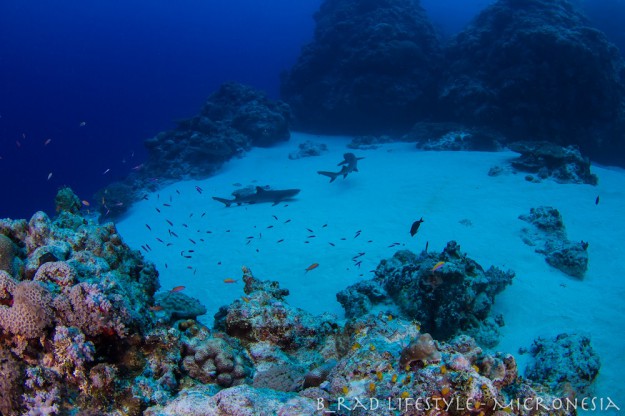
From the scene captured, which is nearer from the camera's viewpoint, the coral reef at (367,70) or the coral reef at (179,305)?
the coral reef at (179,305)

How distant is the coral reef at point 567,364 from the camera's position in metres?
5.19

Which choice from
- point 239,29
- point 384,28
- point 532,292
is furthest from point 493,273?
point 239,29

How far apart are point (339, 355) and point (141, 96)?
361ft

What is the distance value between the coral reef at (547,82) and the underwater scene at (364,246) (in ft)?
0.29

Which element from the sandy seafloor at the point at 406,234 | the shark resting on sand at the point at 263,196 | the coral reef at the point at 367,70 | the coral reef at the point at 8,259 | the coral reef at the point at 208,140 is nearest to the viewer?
the coral reef at the point at 8,259

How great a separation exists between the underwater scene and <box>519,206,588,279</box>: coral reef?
5 cm

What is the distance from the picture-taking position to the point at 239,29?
13125 cm

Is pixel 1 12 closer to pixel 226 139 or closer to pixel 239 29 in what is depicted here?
pixel 239 29

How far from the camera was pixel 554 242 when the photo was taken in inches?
358

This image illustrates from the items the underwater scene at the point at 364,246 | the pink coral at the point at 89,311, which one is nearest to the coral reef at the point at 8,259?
the underwater scene at the point at 364,246

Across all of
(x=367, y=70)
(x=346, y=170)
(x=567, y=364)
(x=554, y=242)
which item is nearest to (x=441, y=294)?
(x=567, y=364)

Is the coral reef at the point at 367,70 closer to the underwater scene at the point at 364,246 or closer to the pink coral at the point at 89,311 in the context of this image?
the underwater scene at the point at 364,246

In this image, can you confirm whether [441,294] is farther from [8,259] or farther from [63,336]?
[8,259]

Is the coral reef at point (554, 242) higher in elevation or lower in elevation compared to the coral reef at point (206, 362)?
lower
